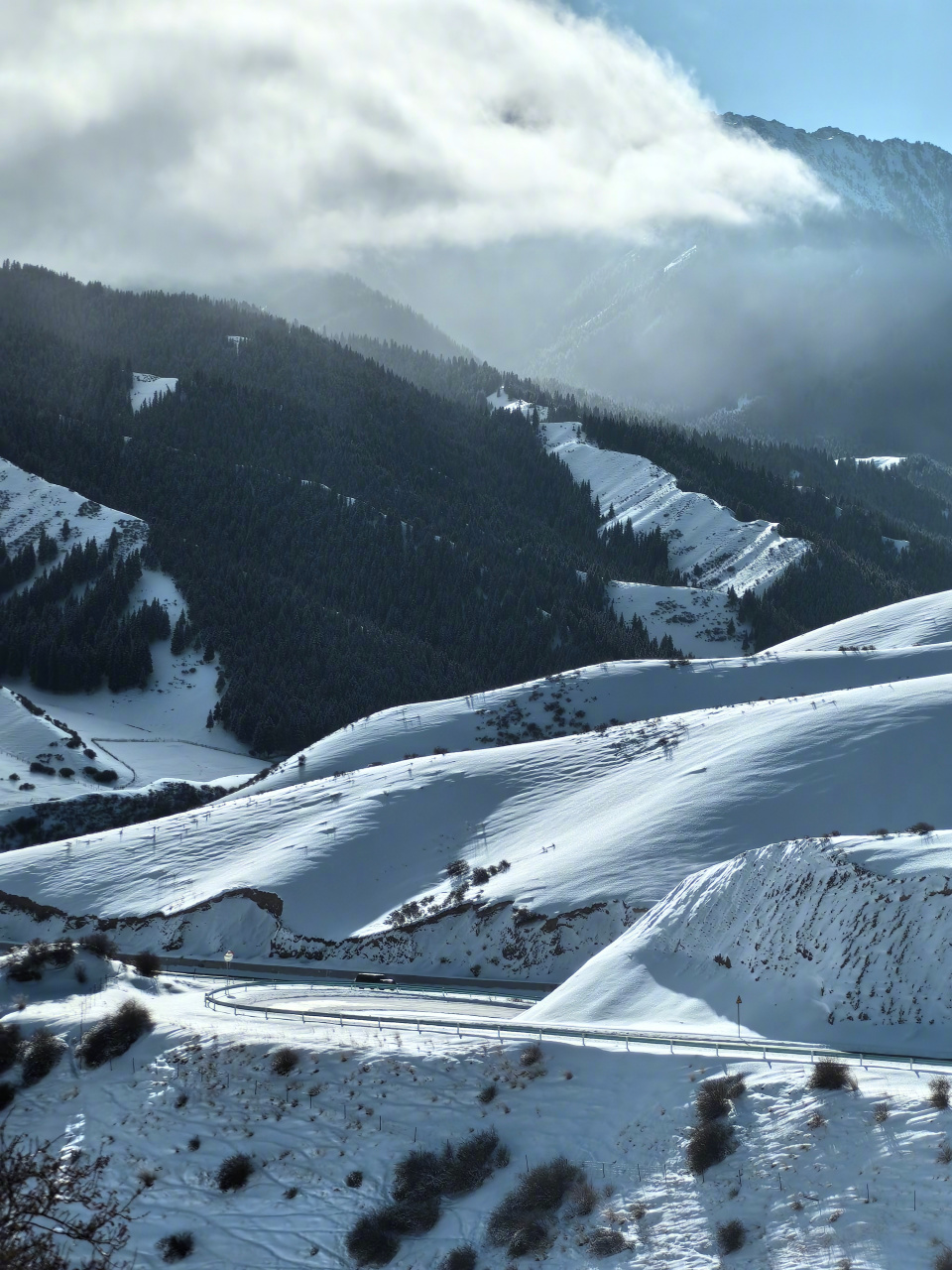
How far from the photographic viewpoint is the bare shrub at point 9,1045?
33.1 m

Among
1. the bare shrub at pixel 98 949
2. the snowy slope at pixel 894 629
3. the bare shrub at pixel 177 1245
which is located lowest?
the bare shrub at pixel 177 1245

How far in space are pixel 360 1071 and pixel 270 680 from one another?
394 feet

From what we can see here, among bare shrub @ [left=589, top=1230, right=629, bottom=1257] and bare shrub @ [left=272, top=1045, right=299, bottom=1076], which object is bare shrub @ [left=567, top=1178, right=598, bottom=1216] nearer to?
bare shrub @ [left=589, top=1230, right=629, bottom=1257]

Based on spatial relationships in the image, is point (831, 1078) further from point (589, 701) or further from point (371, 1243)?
point (589, 701)

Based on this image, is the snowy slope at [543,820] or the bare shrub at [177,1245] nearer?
the bare shrub at [177,1245]

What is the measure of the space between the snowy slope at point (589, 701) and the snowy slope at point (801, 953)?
47.5m

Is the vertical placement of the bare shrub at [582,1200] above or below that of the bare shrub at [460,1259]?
above

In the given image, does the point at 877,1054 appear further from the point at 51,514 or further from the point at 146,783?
the point at 51,514

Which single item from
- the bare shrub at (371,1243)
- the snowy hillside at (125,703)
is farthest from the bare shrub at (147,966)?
the snowy hillside at (125,703)

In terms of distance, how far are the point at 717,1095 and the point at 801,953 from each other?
9.66m

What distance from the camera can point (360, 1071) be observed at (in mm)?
30750

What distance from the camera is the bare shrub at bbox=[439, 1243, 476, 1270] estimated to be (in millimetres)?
23766

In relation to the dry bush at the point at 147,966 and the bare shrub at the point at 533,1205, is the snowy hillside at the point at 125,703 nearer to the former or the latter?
the dry bush at the point at 147,966

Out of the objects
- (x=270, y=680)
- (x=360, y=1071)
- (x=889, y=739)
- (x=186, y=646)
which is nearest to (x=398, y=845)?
(x=889, y=739)
